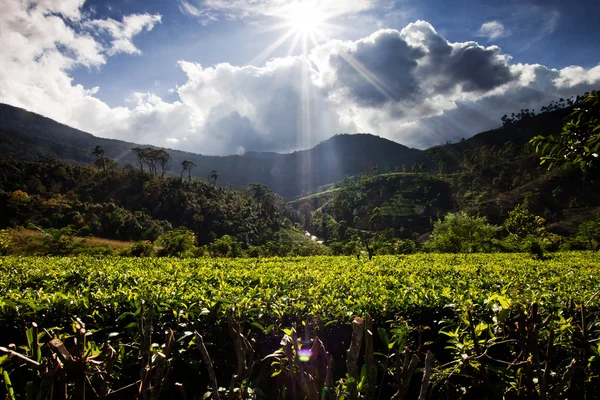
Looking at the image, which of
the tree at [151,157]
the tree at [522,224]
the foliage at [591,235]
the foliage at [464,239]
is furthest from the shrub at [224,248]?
the tree at [151,157]

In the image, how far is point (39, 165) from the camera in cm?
7631

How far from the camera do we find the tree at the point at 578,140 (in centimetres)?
330

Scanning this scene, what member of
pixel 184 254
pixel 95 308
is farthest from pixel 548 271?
pixel 184 254

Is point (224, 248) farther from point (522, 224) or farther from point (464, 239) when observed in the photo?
point (522, 224)

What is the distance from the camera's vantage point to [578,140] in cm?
341

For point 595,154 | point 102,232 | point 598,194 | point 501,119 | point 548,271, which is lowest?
point 102,232

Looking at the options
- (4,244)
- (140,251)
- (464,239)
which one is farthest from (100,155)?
(464,239)

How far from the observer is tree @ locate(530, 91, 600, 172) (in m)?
3.30

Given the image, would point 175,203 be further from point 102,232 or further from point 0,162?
point 0,162

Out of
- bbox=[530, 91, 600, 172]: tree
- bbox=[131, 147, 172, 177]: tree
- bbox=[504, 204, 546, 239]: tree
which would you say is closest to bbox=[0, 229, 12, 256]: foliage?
bbox=[530, 91, 600, 172]: tree

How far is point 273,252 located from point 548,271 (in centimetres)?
2255

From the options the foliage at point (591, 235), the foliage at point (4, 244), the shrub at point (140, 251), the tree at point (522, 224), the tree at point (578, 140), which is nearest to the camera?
the tree at point (578, 140)

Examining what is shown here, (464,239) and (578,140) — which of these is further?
(464,239)

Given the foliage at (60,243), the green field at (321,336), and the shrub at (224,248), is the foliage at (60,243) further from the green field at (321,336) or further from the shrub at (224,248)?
the green field at (321,336)
